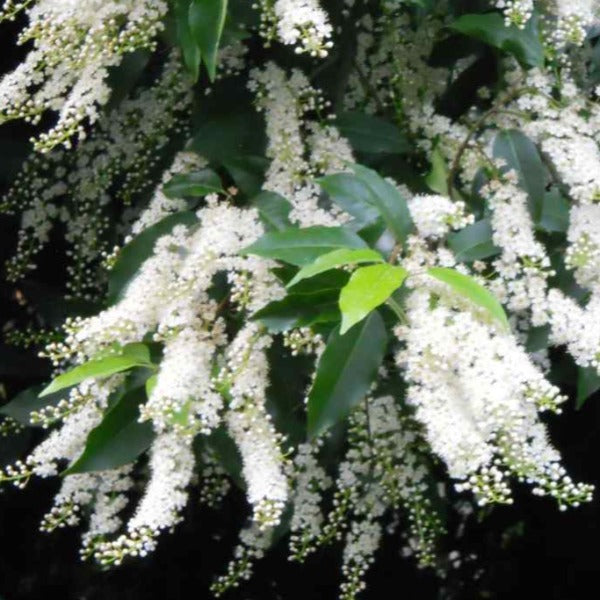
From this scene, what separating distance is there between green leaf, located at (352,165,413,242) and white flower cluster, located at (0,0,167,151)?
433 millimetres

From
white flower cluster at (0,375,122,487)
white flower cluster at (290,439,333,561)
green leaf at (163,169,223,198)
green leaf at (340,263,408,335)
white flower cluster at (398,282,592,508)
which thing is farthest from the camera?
white flower cluster at (290,439,333,561)

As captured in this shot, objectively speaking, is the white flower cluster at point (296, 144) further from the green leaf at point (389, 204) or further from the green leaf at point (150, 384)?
the green leaf at point (150, 384)

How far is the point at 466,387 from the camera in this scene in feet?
5.52

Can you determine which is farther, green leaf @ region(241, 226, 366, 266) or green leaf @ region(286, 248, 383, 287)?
green leaf @ region(241, 226, 366, 266)

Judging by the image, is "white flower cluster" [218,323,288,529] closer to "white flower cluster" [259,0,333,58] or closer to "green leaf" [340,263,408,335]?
"green leaf" [340,263,408,335]

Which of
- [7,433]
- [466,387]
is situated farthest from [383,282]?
[7,433]

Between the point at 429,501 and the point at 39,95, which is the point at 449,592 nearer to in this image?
the point at 429,501

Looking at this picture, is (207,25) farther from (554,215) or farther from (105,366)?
(554,215)

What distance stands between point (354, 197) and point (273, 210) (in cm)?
15

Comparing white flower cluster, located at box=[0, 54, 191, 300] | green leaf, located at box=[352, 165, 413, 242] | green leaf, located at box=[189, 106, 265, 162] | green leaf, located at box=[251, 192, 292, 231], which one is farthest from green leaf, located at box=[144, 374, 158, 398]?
white flower cluster, located at box=[0, 54, 191, 300]

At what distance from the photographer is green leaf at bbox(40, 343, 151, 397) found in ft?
5.77

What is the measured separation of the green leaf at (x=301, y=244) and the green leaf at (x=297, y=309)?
2.6 inches

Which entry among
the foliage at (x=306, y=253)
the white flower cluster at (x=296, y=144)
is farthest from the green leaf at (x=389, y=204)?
the white flower cluster at (x=296, y=144)

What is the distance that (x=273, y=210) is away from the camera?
1999 mm
